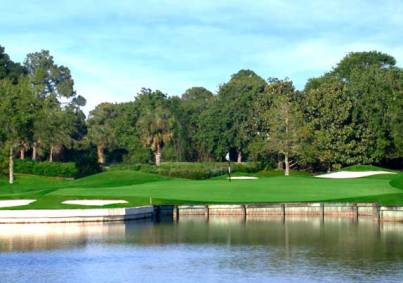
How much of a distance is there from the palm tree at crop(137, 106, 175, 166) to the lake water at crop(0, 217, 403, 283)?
181 feet

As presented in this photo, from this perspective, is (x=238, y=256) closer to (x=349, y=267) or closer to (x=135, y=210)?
(x=349, y=267)

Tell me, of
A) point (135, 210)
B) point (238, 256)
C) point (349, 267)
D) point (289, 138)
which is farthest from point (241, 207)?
point (289, 138)

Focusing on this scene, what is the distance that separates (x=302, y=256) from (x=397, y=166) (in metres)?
65.8

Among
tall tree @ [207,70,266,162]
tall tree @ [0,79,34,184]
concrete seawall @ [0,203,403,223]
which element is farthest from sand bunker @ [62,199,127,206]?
tall tree @ [207,70,266,162]

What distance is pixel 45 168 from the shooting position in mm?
91125

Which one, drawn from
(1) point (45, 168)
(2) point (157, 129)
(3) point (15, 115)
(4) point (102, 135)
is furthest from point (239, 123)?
(3) point (15, 115)

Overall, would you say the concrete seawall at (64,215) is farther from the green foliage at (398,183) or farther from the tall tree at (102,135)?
the tall tree at (102,135)

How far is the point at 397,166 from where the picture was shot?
98938mm

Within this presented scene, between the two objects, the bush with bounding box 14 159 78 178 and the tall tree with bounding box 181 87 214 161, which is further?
the tall tree with bounding box 181 87 214 161

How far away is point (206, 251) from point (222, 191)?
22217mm

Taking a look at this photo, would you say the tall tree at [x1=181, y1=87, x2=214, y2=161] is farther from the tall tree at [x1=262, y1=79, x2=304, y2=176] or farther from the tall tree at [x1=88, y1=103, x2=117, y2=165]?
the tall tree at [x1=262, y1=79, x2=304, y2=176]

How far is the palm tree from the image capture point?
107m

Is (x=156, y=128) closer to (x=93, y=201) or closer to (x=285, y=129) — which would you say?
(x=285, y=129)

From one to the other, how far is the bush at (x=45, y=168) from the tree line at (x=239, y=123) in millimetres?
2991
